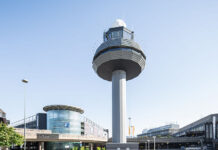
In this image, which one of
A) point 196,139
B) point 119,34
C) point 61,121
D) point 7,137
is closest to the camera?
point 7,137

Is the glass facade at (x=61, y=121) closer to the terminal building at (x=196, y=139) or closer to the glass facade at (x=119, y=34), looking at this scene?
the terminal building at (x=196, y=139)

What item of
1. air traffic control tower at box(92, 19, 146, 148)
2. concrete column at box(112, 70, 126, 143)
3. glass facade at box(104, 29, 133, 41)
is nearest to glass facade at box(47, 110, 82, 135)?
air traffic control tower at box(92, 19, 146, 148)

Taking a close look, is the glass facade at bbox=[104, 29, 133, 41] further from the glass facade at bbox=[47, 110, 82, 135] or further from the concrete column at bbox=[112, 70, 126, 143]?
the glass facade at bbox=[47, 110, 82, 135]

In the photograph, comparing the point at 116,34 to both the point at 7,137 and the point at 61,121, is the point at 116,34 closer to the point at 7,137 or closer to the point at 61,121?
the point at 7,137

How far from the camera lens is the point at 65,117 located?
78.8 m

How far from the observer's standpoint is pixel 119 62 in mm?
46812

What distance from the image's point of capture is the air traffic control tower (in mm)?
43750

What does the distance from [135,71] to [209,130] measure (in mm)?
50214

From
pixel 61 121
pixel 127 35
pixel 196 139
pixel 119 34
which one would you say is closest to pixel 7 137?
pixel 119 34

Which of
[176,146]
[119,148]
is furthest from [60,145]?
[176,146]

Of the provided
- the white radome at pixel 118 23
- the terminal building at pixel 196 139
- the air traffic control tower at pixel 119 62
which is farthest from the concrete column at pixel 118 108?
the terminal building at pixel 196 139

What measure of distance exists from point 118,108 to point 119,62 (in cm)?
1123

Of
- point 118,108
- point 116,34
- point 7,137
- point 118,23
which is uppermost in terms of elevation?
point 118,23

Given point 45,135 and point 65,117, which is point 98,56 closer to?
point 45,135
